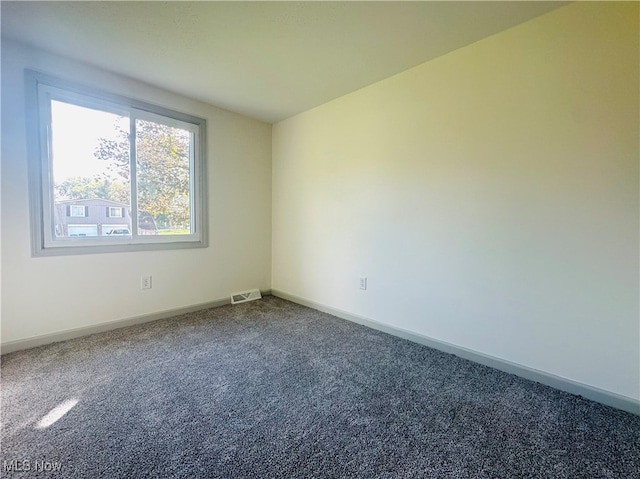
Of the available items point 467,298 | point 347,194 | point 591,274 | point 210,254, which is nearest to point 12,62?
point 210,254

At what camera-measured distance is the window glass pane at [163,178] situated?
2.76m

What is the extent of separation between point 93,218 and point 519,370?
3.59 metres

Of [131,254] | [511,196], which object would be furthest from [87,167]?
[511,196]

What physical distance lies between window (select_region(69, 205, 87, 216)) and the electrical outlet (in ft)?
2.50

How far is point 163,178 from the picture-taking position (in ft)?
9.53

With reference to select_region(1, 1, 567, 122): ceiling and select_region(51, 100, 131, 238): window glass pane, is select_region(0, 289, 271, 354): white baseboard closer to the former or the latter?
select_region(51, 100, 131, 238): window glass pane

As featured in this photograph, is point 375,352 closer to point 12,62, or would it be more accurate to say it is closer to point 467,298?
point 467,298

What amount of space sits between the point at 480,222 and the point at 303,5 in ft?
6.07

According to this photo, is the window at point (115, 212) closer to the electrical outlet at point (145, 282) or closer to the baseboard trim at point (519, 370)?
the electrical outlet at point (145, 282)

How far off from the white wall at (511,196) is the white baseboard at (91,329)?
1.80 meters

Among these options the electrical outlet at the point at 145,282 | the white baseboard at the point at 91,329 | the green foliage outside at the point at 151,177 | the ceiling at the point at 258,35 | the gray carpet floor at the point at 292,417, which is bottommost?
the gray carpet floor at the point at 292,417

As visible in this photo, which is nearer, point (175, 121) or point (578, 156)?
point (578, 156)

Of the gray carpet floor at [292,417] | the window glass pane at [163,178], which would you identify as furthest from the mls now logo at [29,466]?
the window glass pane at [163,178]

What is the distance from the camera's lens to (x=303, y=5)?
1.68m
